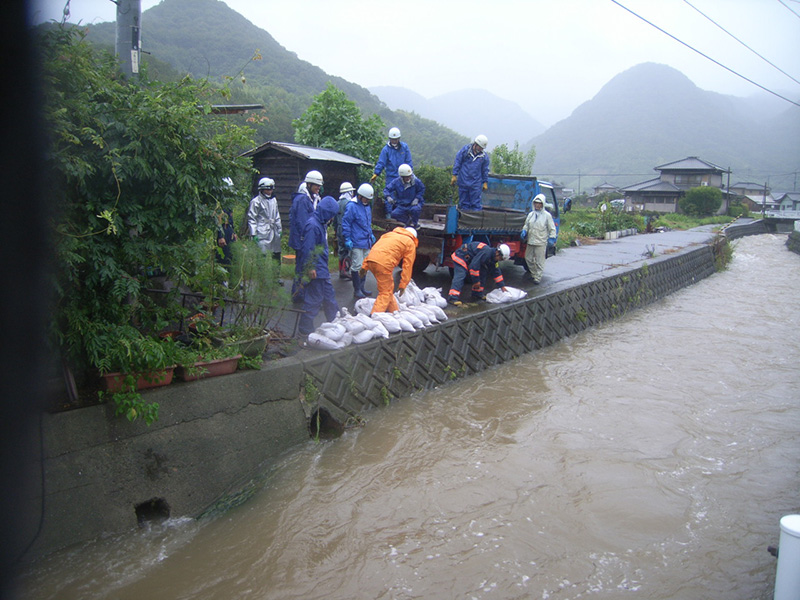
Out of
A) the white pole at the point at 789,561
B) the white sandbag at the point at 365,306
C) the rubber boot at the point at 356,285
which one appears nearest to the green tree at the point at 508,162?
the rubber boot at the point at 356,285

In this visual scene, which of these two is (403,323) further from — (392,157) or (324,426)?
(392,157)

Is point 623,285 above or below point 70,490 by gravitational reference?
above

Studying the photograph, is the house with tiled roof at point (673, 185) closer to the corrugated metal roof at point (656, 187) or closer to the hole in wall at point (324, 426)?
the corrugated metal roof at point (656, 187)

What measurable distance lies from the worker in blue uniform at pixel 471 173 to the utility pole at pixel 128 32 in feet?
18.3

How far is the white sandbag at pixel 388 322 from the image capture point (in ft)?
22.2

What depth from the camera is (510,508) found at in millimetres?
5070

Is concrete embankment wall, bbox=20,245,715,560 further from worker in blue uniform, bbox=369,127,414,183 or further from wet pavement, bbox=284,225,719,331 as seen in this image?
worker in blue uniform, bbox=369,127,414,183

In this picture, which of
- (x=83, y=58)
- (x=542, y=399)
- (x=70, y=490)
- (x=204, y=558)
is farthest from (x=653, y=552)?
(x=83, y=58)

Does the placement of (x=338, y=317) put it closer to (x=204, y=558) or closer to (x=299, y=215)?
(x=299, y=215)

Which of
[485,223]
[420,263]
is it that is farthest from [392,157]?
[420,263]

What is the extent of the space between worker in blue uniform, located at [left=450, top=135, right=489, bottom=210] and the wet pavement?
157cm

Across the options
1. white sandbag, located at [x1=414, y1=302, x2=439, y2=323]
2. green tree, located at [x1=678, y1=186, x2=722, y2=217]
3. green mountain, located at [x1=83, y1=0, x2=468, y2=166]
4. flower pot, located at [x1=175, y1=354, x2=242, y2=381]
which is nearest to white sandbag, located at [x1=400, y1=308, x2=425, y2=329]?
white sandbag, located at [x1=414, y1=302, x2=439, y2=323]

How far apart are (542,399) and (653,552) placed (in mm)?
3121

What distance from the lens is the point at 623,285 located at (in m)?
12.6
